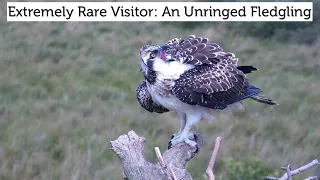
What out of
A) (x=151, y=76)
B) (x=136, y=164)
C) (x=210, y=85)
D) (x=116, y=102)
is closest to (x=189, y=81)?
(x=210, y=85)

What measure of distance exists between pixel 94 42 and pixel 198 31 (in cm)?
237

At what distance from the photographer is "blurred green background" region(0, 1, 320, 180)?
5.88 metres

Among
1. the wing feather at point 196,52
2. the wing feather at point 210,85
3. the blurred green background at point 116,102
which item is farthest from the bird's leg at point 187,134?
the blurred green background at point 116,102

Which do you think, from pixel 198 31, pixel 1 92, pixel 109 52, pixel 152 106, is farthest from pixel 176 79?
pixel 198 31

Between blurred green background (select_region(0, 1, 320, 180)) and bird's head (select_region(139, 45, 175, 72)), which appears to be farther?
blurred green background (select_region(0, 1, 320, 180))

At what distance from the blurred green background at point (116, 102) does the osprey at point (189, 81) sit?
7.65ft

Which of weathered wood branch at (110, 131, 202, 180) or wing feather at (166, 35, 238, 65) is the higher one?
wing feather at (166, 35, 238, 65)

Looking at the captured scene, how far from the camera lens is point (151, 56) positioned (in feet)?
8.77

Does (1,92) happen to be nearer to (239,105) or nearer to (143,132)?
(143,132)

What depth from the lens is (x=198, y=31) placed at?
11328 millimetres

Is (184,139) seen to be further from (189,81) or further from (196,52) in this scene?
(196,52)

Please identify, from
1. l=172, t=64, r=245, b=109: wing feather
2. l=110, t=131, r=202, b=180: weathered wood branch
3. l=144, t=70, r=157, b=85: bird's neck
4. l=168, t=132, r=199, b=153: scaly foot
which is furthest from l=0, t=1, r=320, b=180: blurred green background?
l=110, t=131, r=202, b=180: weathered wood branch

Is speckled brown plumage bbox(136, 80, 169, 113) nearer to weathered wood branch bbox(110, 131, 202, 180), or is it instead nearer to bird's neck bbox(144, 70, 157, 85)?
bird's neck bbox(144, 70, 157, 85)

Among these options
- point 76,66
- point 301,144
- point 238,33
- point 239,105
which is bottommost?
point 301,144
